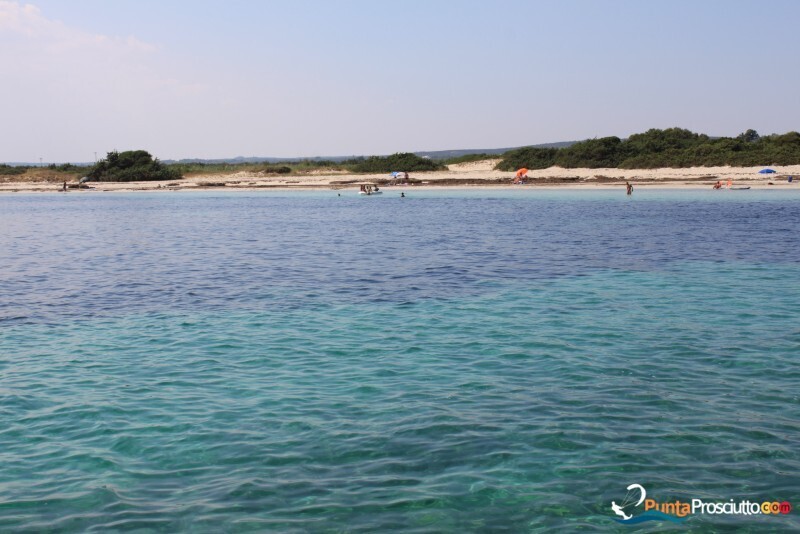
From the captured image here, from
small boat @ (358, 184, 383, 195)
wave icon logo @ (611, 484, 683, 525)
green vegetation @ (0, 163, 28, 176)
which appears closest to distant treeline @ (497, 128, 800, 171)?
small boat @ (358, 184, 383, 195)

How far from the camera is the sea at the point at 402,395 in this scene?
24.2 ft

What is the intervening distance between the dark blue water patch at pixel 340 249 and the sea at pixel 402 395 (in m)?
0.26

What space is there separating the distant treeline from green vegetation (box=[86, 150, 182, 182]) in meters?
50.9

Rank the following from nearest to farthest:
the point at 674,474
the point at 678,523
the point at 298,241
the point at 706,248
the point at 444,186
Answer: the point at 678,523 < the point at 674,474 < the point at 706,248 < the point at 298,241 < the point at 444,186

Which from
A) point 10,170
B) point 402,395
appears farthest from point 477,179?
point 10,170

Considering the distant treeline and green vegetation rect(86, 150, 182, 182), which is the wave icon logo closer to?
the distant treeline

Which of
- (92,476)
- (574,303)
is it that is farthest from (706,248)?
(92,476)

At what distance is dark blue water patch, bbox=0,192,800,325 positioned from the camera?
20312 millimetres

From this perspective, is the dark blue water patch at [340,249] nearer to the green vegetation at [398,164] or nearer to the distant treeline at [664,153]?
the distant treeline at [664,153]

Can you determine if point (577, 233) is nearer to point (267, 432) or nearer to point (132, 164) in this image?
point (267, 432)

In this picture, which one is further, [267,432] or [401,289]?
[401,289]

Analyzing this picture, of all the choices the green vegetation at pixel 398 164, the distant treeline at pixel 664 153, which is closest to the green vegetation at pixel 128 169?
the green vegetation at pixel 398 164

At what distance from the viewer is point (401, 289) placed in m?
20.6

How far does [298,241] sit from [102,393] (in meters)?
24.2
